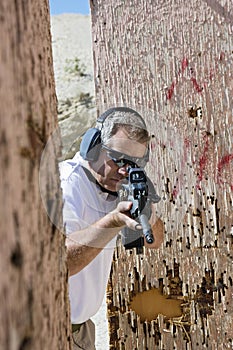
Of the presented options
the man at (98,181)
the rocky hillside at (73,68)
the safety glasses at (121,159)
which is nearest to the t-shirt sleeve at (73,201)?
the man at (98,181)

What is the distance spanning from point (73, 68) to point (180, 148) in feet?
28.7

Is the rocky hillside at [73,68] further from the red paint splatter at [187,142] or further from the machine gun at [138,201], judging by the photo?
the machine gun at [138,201]

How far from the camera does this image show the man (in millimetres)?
1837

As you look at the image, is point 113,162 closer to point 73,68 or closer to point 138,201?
point 138,201

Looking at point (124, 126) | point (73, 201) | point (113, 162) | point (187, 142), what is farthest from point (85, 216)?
point (187, 142)

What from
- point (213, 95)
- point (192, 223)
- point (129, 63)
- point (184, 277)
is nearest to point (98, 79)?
point (129, 63)

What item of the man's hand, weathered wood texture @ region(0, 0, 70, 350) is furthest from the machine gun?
weathered wood texture @ region(0, 0, 70, 350)

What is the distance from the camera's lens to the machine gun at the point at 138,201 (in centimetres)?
160

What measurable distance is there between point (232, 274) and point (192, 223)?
0.66 ft

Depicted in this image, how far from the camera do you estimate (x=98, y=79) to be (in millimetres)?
2037

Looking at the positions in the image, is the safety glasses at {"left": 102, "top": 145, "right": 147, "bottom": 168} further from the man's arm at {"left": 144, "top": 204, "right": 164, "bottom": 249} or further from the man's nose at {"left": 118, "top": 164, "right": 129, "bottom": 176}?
the man's arm at {"left": 144, "top": 204, "right": 164, "bottom": 249}

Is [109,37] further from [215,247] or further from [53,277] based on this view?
[53,277]

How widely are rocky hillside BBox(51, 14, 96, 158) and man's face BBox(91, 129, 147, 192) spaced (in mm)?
5694

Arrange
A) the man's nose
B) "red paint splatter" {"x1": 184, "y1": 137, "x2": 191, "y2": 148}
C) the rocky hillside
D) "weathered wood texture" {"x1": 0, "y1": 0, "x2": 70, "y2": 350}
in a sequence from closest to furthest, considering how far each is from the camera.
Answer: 1. "weathered wood texture" {"x1": 0, "y1": 0, "x2": 70, "y2": 350}
2. the man's nose
3. "red paint splatter" {"x1": 184, "y1": 137, "x2": 191, "y2": 148}
4. the rocky hillside
